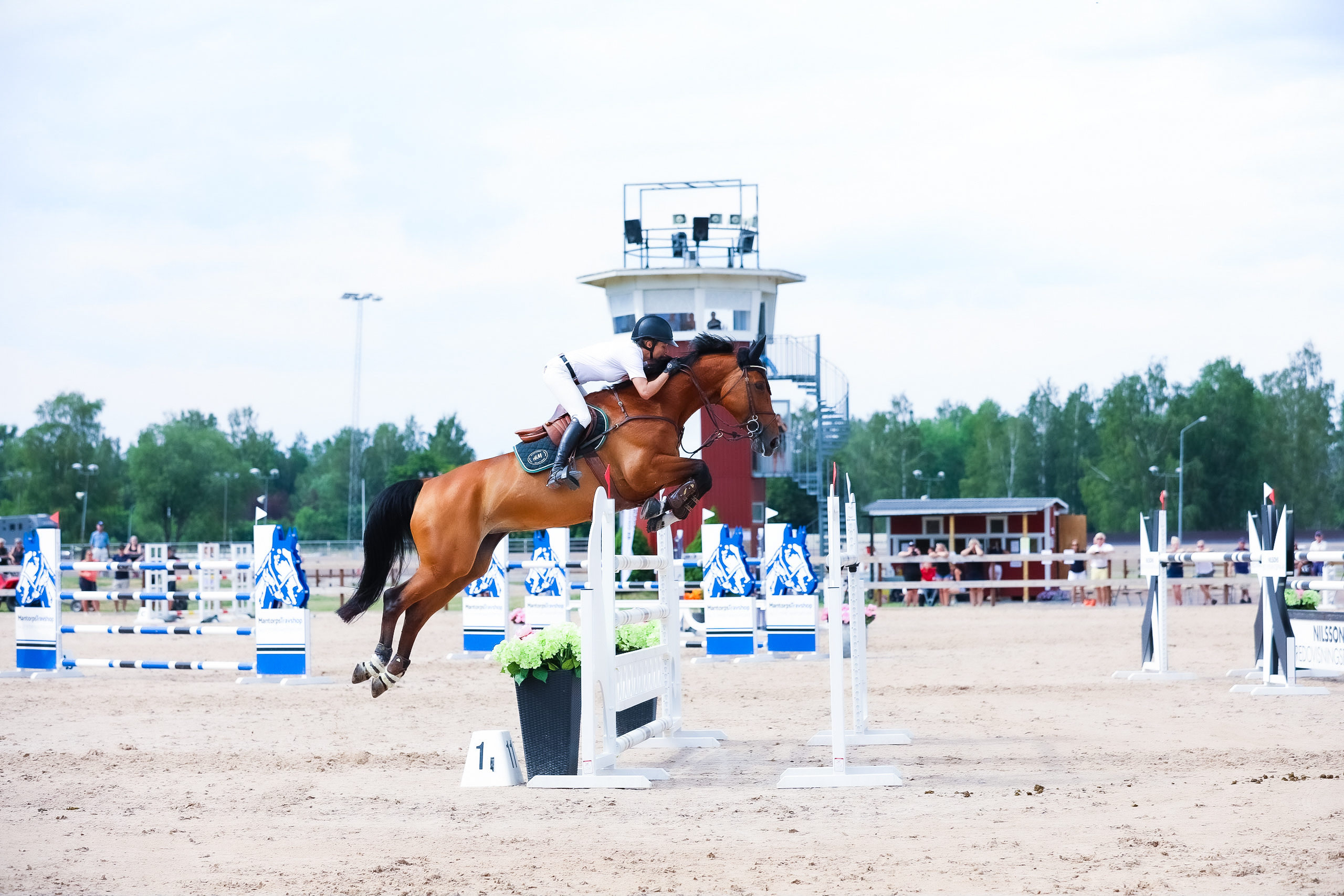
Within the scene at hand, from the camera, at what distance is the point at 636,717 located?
23.9 ft

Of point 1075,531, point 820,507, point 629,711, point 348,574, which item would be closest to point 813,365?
point 820,507

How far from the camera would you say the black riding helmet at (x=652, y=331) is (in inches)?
243

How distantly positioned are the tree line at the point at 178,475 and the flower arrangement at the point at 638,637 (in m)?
44.2

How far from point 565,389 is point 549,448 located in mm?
280

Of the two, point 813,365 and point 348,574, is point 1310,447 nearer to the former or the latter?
point 813,365

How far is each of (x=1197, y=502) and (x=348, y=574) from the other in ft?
124

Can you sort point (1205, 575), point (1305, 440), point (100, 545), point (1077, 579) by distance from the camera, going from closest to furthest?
point (1077, 579)
point (1205, 575)
point (100, 545)
point (1305, 440)

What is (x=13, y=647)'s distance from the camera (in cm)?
1506

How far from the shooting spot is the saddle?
6.04 metres

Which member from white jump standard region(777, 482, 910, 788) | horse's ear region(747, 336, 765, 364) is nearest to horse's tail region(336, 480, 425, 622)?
horse's ear region(747, 336, 765, 364)

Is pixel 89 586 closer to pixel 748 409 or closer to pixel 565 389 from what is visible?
pixel 565 389

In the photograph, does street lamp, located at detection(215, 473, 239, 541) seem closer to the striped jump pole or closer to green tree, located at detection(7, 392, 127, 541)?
green tree, located at detection(7, 392, 127, 541)

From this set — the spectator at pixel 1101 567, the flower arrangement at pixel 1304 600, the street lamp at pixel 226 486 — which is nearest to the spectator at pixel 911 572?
the spectator at pixel 1101 567

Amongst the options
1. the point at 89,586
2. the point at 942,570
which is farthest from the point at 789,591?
the point at 89,586
